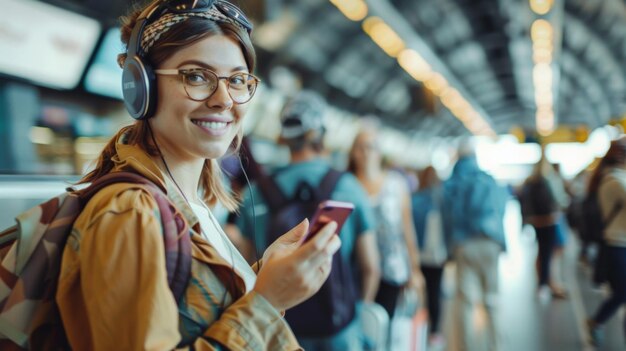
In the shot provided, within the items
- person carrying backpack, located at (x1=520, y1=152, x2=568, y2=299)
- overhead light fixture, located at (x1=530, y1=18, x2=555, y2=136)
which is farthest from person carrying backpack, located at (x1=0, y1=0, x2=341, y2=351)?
overhead light fixture, located at (x1=530, y1=18, x2=555, y2=136)

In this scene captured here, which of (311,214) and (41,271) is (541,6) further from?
(41,271)

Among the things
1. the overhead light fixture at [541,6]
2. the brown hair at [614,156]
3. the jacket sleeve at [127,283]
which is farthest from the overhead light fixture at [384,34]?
the jacket sleeve at [127,283]

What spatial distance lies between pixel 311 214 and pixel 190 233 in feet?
5.77

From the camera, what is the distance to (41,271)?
117 centimetres

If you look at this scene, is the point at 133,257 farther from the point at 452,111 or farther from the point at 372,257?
the point at 452,111

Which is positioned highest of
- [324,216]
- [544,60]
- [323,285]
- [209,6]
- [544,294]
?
[544,60]

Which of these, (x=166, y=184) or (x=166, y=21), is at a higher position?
(x=166, y=21)

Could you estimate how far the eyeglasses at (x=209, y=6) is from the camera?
1.38 metres

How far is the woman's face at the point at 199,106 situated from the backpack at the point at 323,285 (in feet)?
5.21

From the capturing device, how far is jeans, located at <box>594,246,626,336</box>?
578 centimetres

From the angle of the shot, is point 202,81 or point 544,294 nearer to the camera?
point 202,81

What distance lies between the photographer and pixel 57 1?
19.2ft

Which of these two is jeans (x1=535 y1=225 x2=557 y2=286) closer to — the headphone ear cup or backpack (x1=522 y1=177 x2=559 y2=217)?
backpack (x1=522 y1=177 x2=559 y2=217)

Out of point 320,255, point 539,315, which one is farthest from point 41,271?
point 539,315
